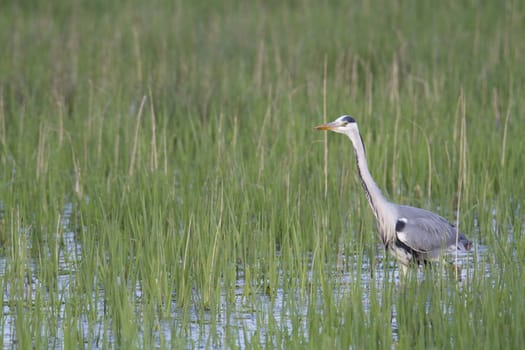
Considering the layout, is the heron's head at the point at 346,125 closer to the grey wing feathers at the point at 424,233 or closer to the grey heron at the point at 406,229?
the grey heron at the point at 406,229

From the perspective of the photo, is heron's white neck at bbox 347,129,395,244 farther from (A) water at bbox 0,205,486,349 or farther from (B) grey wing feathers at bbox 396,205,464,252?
(A) water at bbox 0,205,486,349

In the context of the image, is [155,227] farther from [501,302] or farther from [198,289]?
[501,302]

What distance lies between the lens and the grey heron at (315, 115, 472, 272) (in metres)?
6.21

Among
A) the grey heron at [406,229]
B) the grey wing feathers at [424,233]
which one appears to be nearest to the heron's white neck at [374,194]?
the grey heron at [406,229]

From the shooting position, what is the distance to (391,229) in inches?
247

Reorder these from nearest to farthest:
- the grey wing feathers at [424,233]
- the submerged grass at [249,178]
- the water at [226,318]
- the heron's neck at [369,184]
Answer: the water at [226,318]
the submerged grass at [249,178]
the grey wing feathers at [424,233]
the heron's neck at [369,184]

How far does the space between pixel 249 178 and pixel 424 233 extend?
1.87m

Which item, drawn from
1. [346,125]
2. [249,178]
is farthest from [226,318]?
[249,178]

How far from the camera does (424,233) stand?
619cm

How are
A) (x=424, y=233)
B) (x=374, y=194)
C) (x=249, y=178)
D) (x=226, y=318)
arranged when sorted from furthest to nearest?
(x=249, y=178), (x=374, y=194), (x=424, y=233), (x=226, y=318)

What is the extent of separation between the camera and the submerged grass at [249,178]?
4883 mm

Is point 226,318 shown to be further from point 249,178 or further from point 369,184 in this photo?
point 249,178

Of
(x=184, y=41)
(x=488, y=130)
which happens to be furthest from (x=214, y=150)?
(x=184, y=41)

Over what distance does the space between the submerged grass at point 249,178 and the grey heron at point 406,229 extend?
191mm
